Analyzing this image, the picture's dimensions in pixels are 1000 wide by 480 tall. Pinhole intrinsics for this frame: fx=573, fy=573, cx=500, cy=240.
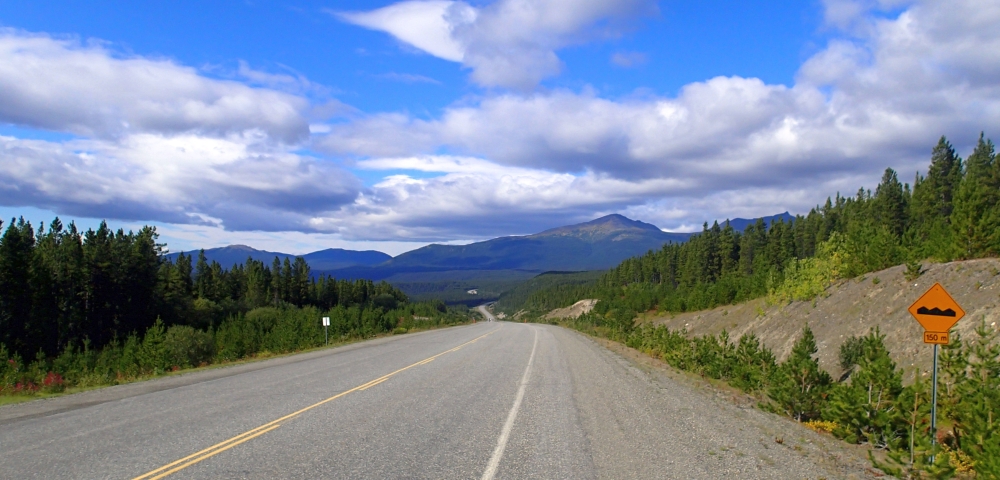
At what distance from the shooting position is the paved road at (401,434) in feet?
23.2

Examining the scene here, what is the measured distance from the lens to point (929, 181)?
7912 centimetres

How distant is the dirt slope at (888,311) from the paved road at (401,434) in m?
15.7

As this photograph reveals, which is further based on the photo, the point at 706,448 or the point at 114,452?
the point at 706,448

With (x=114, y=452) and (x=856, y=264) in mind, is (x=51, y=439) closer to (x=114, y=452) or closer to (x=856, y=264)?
(x=114, y=452)

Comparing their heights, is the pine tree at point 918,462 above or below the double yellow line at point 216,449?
below

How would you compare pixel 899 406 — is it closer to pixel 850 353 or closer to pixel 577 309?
pixel 850 353

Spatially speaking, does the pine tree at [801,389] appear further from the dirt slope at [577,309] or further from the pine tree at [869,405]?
the dirt slope at [577,309]

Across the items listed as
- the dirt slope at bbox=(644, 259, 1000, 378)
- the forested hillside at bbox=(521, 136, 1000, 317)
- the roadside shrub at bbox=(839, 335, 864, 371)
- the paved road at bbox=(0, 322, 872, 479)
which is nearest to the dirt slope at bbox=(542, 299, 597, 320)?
the forested hillside at bbox=(521, 136, 1000, 317)

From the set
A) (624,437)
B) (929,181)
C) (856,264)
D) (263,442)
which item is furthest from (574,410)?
(929,181)

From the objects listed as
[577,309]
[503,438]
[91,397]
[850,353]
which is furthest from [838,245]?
[577,309]

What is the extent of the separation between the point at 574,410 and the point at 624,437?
2438 mm

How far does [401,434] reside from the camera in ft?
29.0

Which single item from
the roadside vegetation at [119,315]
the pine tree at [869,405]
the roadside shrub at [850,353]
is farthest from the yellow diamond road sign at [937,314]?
the roadside vegetation at [119,315]

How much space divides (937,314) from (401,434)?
8.94 m
